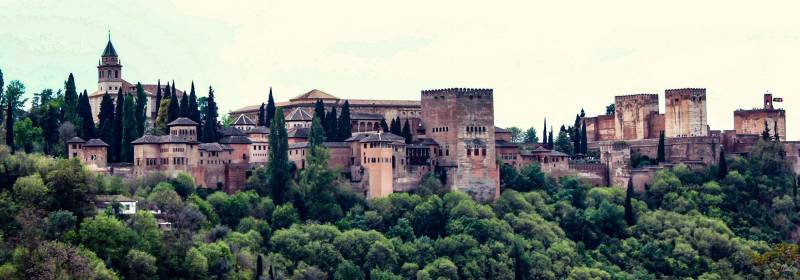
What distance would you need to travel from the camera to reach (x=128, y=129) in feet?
233

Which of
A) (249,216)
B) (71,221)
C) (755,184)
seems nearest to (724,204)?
(755,184)

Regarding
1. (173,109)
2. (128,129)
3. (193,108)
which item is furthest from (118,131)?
(193,108)

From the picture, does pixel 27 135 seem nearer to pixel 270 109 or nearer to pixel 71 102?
pixel 71 102

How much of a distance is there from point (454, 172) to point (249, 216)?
914cm

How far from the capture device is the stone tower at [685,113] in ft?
273

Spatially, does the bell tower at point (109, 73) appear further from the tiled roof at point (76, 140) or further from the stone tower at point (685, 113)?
the stone tower at point (685, 113)

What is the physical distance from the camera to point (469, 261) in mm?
68812

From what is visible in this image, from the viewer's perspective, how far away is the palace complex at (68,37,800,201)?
230 ft

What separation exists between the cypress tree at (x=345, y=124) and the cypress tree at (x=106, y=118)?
8.36 meters

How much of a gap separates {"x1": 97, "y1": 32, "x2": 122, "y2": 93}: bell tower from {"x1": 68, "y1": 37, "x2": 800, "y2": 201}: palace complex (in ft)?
0.13

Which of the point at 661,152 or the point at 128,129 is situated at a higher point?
the point at 128,129

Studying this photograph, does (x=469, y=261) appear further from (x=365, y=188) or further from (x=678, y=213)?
(x=678, y=213)

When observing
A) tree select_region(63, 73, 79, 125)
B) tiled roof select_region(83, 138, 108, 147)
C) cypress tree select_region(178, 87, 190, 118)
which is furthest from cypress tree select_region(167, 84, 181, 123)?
tiled roof select_region(83, 138, 108, 147)

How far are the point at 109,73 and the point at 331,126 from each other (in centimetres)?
1072
